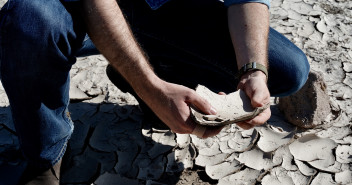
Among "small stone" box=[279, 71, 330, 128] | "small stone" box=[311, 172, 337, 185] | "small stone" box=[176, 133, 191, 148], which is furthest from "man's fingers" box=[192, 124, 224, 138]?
"small stone" box=[279, 71, 330, 128]

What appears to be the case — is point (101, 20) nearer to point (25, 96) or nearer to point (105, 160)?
point (25, 96)

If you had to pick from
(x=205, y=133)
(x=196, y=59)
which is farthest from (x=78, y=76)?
(x=205, y=133)

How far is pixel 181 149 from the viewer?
78.3 inches

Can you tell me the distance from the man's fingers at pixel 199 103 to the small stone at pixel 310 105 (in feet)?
2.65

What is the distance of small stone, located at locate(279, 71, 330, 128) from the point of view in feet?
6.85

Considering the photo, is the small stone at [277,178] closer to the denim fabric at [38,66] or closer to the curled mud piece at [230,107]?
the curled mud piece at [230,107]

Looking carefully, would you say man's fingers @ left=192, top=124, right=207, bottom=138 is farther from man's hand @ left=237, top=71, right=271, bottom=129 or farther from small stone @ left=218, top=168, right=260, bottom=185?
small stone @ left=218, top=168, right=260, bottom=185

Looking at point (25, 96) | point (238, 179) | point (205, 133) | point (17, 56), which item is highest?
point (17, 56)

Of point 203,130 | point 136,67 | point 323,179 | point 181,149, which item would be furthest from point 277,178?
point 136,67

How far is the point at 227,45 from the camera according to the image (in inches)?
70.7

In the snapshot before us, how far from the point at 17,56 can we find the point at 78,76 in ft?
3.36

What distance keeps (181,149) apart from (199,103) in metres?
0.60

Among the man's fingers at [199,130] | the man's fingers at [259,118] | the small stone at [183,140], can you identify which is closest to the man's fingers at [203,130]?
the man's fingers at [199,130]

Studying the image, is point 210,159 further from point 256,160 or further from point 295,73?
point 295,73
